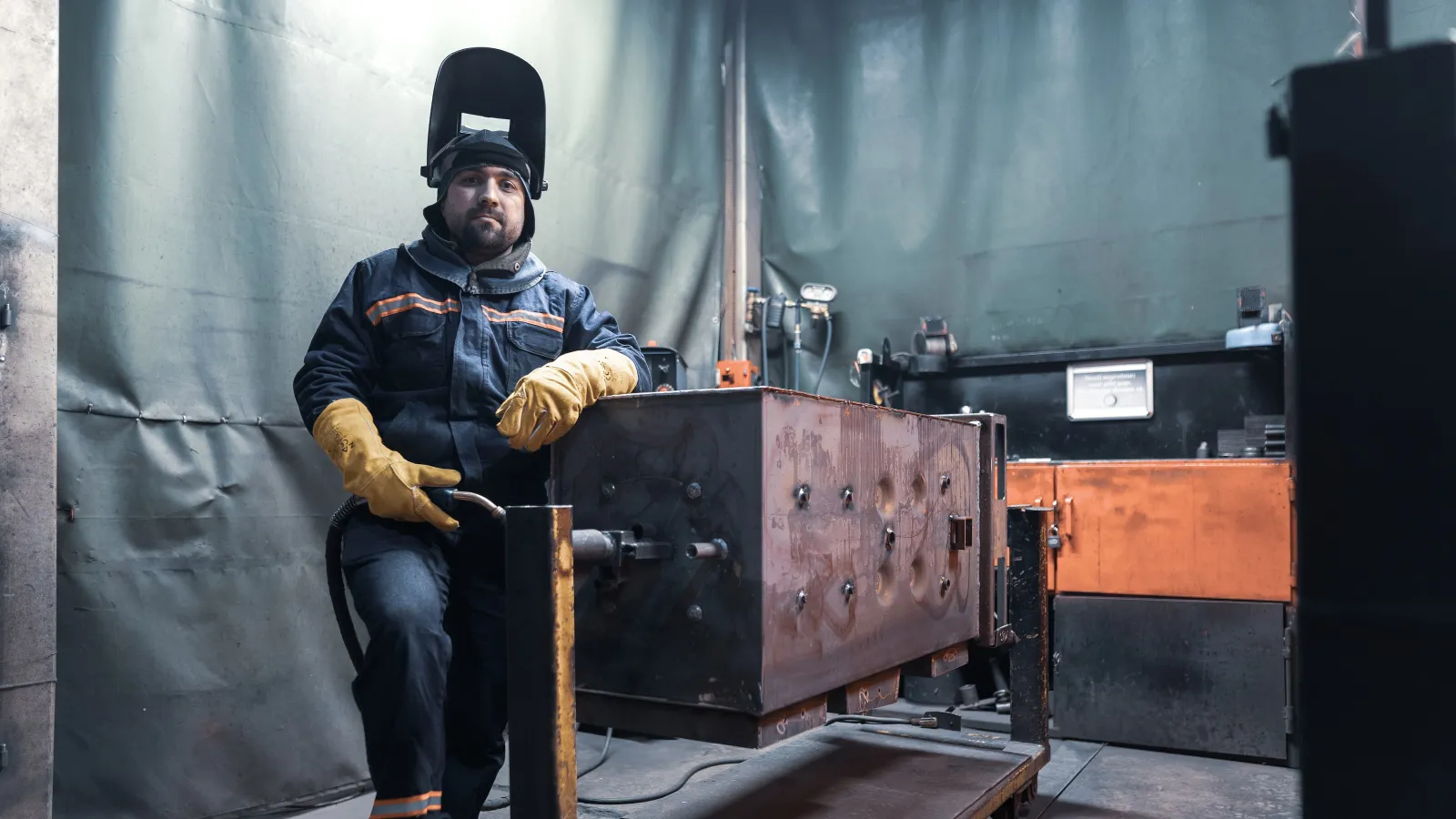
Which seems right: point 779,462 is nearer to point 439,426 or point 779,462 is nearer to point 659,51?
point 439,426

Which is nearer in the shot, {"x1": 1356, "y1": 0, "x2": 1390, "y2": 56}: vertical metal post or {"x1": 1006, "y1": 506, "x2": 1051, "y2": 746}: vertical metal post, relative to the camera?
{"x1": 1356, "y1": 0, "x2": 1390, "y2": 56}: vertical metal post

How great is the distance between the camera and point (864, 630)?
169 centimetres

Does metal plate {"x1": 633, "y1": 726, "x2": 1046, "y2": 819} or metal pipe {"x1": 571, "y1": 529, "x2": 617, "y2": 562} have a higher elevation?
metal pipe {"x1": 571, "y1": 529, "x2": 617, "y2": 562}

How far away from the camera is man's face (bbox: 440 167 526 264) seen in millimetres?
2016

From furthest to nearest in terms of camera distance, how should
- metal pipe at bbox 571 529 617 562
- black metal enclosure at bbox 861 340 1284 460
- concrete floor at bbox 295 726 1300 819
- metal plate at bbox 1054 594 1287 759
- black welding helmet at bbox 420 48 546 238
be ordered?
black metal enclosure at bbox 861 340 1284 460
metal plate at bbox 1054 594 1287 759
concrete floor at bbox 295 726 1300 819
black welding helmet at bbox 420 48 546 238
metal pipe at bbox 571 529 617 562

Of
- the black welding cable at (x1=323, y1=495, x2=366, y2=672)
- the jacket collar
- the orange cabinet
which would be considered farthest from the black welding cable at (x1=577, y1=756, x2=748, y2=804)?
the orange cabinet

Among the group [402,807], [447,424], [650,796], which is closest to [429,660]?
[402,807]

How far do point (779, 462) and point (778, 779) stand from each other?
1.06 metres

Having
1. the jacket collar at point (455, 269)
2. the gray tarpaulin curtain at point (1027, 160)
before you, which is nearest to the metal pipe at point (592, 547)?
the jacket collar at point (455, 269)

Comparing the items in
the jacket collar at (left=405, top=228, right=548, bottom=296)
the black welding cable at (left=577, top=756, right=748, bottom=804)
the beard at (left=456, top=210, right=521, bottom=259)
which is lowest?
the black welding cable at (left=577, top=756, right=748, bottom=804)

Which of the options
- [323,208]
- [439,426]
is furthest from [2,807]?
[323,208]

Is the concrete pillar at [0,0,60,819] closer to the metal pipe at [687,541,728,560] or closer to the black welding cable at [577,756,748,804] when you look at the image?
the black welding cable at [577,756,748,804]

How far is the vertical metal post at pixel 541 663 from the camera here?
1106 mm

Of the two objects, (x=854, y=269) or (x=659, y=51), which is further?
(x=854, y=269)
